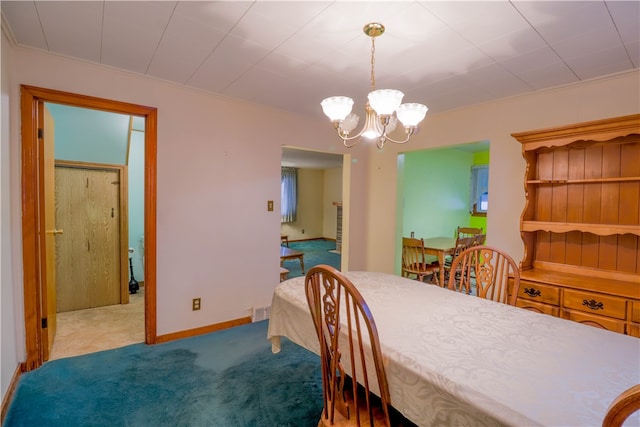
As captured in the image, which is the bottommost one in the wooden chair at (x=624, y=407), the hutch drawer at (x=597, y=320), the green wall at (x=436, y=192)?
the hutch drawer at (x=597, y=320)

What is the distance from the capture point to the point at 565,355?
3.48 ft

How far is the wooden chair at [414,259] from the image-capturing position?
380 centimetres

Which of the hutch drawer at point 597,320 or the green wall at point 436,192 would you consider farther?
the green wall at point 436,192

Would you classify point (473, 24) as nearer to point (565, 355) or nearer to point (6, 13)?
point (565, 355)

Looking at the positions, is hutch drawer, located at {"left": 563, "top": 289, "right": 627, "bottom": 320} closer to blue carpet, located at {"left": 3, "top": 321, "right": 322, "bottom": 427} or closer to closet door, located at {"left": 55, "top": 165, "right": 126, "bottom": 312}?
blue carpet, located at {"left": 3, "top": 321, "right": 322, "bottom": 427}

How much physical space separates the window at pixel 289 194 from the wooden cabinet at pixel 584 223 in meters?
6.71

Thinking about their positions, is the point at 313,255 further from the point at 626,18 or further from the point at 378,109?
the point at 626,18

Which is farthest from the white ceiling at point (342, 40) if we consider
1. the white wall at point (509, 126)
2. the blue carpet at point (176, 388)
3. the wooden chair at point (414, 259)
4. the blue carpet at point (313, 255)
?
the blue carpet at point (313, 255)

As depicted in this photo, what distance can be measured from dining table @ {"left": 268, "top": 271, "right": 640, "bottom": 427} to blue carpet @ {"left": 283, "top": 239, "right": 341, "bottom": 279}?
148 inches

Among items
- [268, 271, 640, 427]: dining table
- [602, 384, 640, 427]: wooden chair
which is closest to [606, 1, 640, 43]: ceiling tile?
[268, 271, 640, 427]: dining table

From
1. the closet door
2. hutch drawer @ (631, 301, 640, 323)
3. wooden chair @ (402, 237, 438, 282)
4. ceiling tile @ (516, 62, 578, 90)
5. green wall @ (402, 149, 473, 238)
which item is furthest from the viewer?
green wall @ (402, 149, 473, 238)

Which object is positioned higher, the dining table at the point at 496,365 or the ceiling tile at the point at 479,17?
Result: the ceiling tile at the point at 479,17

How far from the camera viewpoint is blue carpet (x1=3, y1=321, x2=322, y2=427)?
67.6 inches

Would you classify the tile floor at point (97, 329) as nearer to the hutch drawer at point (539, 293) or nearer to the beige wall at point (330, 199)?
the hutch drawer at point (539, 293)
